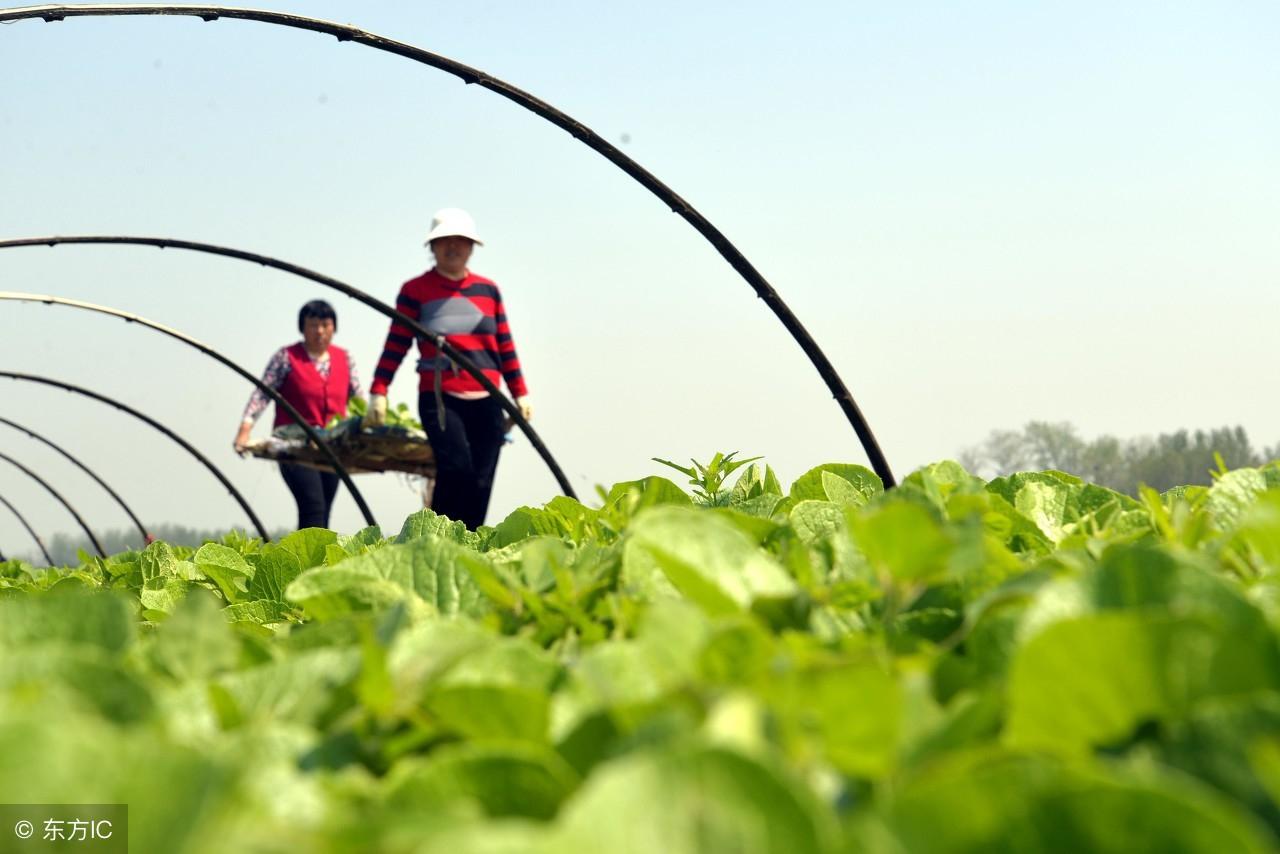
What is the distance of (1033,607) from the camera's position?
2.15 ft

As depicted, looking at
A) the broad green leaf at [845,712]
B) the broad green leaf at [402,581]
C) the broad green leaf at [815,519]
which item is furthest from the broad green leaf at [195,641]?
the broad green leaf at [815,519]

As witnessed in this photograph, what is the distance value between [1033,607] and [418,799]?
1.17ft

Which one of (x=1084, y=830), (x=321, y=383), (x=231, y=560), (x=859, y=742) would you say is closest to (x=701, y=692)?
(x=859, y=742)

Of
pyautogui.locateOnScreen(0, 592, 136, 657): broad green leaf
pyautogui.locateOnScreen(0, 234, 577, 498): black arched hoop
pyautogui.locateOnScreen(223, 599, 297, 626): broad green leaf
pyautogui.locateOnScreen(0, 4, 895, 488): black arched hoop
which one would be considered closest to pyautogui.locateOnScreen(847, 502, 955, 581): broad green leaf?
pyautogui.locateOnScreen(0, 592, 136, 657): broad green leaf

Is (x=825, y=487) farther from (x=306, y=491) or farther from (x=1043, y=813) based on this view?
(x=306, y=491)

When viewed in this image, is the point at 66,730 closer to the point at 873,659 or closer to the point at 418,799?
the point at 418,799

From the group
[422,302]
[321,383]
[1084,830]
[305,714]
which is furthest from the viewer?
[321,383]

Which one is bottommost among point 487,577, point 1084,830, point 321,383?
point 1084,830

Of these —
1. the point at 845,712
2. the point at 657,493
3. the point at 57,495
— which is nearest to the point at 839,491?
the point at 657,493

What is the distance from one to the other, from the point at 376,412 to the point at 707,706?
381 inches

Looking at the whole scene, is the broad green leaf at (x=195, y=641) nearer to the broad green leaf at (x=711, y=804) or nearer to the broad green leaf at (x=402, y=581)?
the broad green leaf at (x=402, y=581)

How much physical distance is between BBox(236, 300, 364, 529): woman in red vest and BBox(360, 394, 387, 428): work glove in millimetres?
1404

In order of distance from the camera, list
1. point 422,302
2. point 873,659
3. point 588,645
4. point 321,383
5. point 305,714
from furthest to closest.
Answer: point 321,383
point 422,302
point 588,645
point 305,714
point 873,659

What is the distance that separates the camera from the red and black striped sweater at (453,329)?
353 inches
